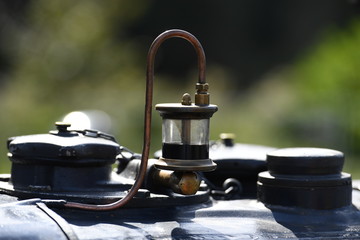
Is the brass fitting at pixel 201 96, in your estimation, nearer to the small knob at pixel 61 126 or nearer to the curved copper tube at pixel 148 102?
the curved copper tube at pixel 148 102

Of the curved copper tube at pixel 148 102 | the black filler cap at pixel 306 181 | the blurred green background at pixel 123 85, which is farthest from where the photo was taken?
the blurred green background at pixel 123 85

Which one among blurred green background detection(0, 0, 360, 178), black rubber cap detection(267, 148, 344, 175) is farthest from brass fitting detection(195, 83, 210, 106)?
blurred green background detection(0, 0, 360, 178)

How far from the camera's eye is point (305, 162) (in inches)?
127

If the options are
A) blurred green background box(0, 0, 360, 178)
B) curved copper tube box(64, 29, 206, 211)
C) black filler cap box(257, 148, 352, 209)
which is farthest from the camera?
blurred green background box(0, 0, 360, 178)

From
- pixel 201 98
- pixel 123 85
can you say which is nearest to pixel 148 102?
pixel 201 98

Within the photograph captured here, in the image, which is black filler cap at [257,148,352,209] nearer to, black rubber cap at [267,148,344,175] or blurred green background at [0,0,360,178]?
black rubber cap at [267,148,344,175]

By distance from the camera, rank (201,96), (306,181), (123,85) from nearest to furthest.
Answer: (201,96), (306,181), (123,85)

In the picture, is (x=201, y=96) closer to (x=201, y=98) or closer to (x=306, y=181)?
(x=201, y=98)

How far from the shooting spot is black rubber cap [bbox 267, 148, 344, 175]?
322 centimetres

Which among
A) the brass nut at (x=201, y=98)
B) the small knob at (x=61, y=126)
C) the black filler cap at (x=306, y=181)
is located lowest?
the black filler cap at (x=306, y=181)

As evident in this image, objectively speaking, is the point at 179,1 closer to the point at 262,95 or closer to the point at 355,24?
the point at 262,95

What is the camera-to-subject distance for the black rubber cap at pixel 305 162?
3219mm

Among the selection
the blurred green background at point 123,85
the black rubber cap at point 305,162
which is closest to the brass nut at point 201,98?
the black rubber cap at point 305,162

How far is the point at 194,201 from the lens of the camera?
3.17 meters
